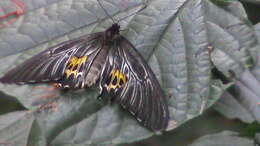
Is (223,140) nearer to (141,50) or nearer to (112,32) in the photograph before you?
(141,50)

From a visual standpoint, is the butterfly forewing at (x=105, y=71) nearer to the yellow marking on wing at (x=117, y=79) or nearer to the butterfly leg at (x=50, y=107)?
the yellow marking on wing at (x=117, y=79)

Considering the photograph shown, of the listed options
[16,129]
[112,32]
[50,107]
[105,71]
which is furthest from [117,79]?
[16,129]

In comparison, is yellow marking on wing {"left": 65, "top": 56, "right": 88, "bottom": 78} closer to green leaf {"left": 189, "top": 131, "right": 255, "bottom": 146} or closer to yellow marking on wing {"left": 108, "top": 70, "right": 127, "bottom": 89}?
yellow marking on wing {"left": 108, "top": 70, "right": 127, "bottom": 89}

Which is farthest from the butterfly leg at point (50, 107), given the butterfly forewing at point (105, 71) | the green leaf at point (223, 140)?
the green leaf at point (223, 140)

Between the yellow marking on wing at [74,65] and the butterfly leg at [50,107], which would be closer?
the butterfly leg at [50,107]

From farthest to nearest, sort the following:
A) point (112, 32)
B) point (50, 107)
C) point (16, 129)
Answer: point (112, 32) < point (16, 129) < point (50, 107)

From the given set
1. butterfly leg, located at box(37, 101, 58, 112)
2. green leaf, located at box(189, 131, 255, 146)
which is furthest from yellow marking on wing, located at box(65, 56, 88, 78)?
green leaf, located at box(189, 131, 255, 146)

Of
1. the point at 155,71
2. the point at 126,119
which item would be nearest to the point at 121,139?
the point at 126,119

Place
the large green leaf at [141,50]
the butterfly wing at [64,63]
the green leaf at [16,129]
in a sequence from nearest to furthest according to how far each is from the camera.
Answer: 1. the large green leaf at [141,50]
2. the green leaf at [16,129]
3. the butterfly wing at [64,63]
